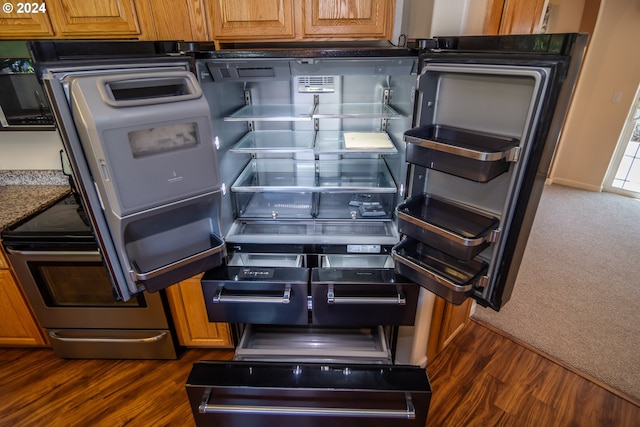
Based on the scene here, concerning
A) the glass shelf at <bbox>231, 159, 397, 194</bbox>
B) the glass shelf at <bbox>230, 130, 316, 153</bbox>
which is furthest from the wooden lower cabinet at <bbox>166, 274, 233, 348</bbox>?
the glass shelf at <bbox>230, 130, 316, 153</bbox>

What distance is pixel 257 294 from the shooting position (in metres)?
1.48

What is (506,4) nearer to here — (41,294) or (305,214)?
(305,214)

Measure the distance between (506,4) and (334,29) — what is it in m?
0.68

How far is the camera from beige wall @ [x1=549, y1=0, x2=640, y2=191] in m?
3.57

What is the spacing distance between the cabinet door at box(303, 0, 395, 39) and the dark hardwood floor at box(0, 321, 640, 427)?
5.89 ft

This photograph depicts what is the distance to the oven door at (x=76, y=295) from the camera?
66.8 inches

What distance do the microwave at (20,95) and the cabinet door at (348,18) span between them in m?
1.36

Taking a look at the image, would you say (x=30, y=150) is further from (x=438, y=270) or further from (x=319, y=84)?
(x=438, y=270)

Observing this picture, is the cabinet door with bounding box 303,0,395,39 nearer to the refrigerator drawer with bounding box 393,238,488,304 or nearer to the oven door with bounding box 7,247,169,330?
the refrigerator drawer with bounding box 393,238,488,304

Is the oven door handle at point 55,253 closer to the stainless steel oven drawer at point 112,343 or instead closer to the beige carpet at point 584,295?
the stainless steel oven drawer at point 112,343

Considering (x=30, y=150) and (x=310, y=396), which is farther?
(x=30, y=150)

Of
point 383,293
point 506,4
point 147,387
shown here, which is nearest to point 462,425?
point 383,293

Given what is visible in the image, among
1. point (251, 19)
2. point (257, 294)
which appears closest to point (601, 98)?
point (251, 19)

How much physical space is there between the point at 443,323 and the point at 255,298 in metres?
1.08
